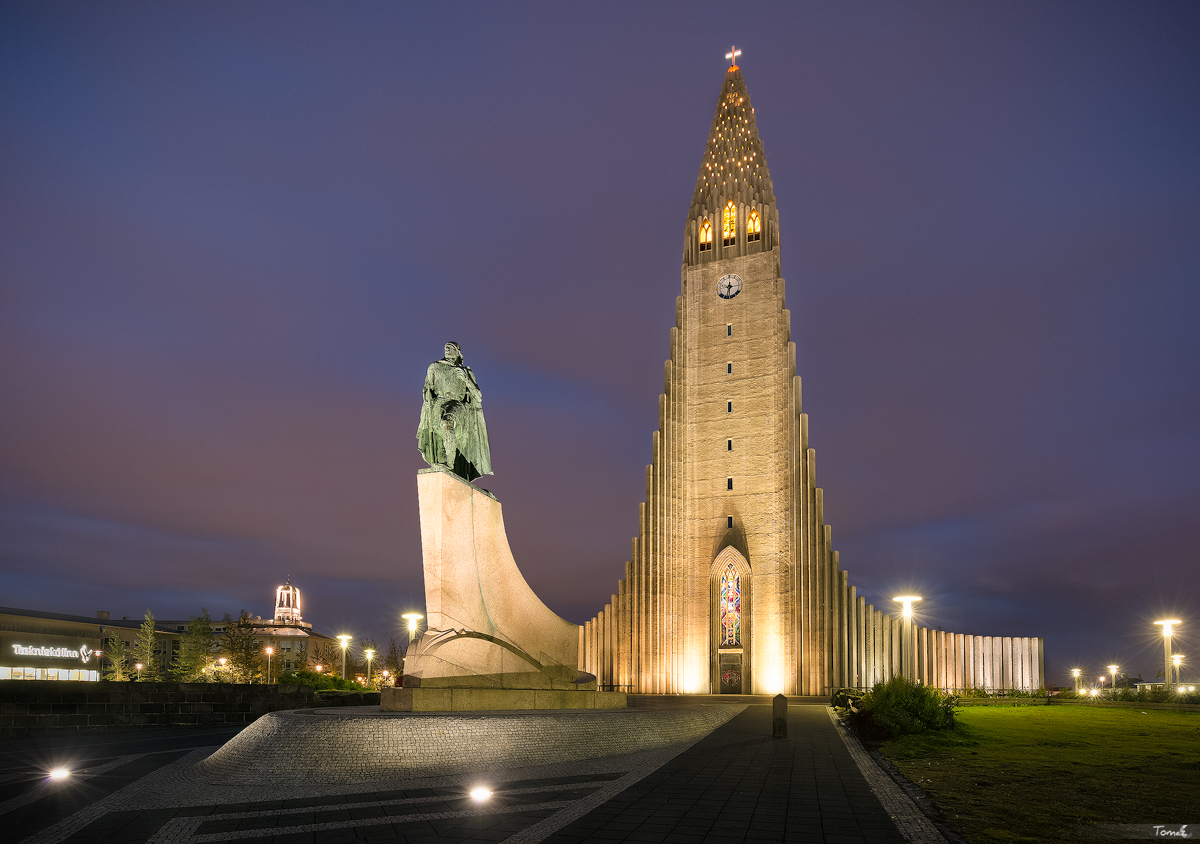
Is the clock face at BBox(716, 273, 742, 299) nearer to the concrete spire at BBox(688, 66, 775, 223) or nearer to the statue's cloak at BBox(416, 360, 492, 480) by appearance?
the concrete spire at BBox(688, 66, 775, 223)

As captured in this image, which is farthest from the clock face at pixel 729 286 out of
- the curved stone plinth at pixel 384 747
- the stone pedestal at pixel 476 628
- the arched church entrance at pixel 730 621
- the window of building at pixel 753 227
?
the curved stone plinth at pixel 384 747

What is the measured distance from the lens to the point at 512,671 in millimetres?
13969

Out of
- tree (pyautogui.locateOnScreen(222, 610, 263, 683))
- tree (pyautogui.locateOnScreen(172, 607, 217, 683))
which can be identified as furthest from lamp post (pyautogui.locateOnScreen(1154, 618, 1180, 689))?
tree (pyautogui.locateOnScreen(172, 607, 217, 683))

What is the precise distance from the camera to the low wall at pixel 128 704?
50.4ft

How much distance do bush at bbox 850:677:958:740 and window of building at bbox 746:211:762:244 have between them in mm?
30909

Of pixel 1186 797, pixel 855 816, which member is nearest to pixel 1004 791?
pixel 1186 797

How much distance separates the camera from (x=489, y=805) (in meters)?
8.00

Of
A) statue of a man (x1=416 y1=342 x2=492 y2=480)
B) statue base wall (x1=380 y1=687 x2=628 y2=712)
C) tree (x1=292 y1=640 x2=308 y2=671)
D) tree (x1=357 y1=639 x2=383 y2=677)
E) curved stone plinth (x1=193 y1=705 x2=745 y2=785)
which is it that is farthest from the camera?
tree (x1=292 y1=640 x2=308 y2=671)

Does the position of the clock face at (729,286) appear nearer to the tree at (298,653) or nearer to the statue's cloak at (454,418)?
the statue's cloak at (454,418)

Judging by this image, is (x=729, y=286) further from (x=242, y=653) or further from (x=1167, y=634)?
(x=242, y=653)

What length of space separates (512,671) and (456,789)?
4.96 metres

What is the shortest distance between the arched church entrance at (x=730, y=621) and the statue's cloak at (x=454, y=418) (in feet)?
90.9

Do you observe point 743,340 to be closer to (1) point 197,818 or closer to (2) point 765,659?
(2) point 765,659

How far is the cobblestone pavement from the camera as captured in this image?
22.3 ft
